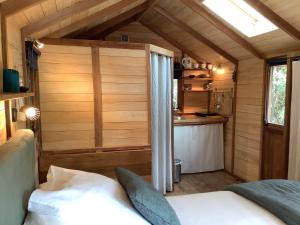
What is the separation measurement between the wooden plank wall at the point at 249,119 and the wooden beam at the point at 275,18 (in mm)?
864

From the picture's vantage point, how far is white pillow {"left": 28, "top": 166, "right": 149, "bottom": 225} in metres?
1.16

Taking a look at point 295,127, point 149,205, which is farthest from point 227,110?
point 149,205

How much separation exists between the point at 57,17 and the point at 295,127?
109 inches

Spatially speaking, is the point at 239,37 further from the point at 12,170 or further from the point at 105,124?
the point at 12,170

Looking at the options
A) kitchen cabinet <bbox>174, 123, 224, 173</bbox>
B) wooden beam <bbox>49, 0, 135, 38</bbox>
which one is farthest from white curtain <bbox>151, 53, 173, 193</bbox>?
kitchen cabinet <bbox>174, 123, 224, 173</bbox>

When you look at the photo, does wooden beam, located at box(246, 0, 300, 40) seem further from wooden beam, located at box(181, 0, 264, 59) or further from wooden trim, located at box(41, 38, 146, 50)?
wooden trim, located at box(41, 38, 146, 50)

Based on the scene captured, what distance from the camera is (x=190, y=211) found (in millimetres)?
1747

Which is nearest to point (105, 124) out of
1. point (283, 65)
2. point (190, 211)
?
point (190, 211)

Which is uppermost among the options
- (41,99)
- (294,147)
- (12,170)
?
(41,99)

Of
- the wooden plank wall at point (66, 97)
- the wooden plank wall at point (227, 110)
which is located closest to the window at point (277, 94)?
the wooden plank wall at point (227, 110)

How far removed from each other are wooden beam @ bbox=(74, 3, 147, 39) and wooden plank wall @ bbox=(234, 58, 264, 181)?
1.79m

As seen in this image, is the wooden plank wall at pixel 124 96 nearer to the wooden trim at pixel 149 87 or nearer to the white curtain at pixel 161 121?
the wooden trim at pixel 149 87

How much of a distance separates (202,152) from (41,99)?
2.79m

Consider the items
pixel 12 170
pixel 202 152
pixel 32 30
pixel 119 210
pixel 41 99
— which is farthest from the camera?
pixel 202 152
